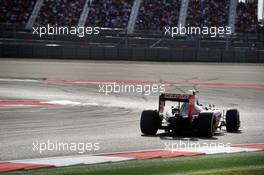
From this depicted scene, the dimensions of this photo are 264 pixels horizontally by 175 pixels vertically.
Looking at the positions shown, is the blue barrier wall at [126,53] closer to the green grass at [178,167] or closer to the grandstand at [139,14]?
the grandstand at [139,14]

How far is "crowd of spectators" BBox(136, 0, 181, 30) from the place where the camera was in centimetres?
4347

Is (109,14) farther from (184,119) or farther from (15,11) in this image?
(184,119)

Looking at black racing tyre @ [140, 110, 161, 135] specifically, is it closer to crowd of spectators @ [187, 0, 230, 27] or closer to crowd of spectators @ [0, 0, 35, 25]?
Answer: crowd of spectators @ [0, 0, 35, 25]

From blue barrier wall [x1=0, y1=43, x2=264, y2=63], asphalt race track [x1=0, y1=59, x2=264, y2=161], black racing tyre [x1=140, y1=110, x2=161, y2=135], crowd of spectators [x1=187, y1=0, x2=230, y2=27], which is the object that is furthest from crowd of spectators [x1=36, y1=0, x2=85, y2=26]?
black racing tyre [x1=140, y1=110, x2=161, y2=135]

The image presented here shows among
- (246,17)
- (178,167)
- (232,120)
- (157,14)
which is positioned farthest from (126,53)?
(178,167)

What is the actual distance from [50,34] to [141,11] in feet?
31.9

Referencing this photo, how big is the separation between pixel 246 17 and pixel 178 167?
38.8 meters

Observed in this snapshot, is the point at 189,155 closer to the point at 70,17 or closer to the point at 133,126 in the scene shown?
the point at 133,126

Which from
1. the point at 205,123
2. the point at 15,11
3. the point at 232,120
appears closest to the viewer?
the point at 205,123

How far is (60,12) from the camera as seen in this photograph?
42.8m

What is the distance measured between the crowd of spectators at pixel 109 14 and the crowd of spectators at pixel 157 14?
0.94 metres

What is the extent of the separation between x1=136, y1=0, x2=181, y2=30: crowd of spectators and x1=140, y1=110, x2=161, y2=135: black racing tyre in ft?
106

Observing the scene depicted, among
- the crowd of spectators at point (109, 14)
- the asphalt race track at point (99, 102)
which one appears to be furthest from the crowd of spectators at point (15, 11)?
the asphalt race track at point (99, 102)

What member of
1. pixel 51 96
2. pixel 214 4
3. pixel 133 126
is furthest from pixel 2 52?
pixel 133 126
